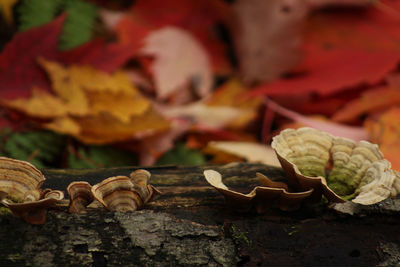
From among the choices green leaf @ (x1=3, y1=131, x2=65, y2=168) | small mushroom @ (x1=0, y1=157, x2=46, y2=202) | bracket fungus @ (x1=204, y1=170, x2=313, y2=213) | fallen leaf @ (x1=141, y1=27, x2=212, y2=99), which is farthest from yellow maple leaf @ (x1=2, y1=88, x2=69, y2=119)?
bracket fungus @ (x1=204, y1=170, x2=313, y2=213)

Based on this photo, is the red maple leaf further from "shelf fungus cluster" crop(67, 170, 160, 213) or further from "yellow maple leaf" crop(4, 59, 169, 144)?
"shelf fungus cluster" crop(67, 170, 160, 213)

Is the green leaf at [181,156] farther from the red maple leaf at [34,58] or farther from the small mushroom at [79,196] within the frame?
the small mushroom at [79,196]

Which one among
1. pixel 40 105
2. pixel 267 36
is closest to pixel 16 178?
pixel 40 105

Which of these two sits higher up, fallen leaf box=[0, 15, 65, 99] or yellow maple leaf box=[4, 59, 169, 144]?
fallen leaf box=[0, 15, 65, 99]

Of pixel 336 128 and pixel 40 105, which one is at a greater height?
pixel 40 105

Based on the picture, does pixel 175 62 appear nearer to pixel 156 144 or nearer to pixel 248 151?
pixel 156 144

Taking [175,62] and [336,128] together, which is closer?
[336,128]

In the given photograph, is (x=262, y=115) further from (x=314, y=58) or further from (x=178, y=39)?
(x=178, y=39)
